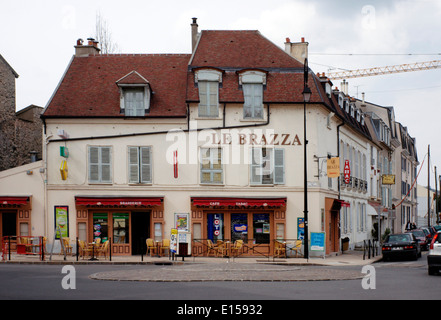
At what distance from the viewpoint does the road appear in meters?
14.8

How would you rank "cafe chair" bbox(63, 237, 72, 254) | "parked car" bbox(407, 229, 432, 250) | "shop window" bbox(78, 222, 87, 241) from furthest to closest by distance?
1. "parked car" bbox(407, 229, 432, 250)
2. "shop window" bbox(78, 222, 87, 241)
3. "cafe chair" bbox(63, 237, 72, 254)

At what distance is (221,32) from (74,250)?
1287 centimetres

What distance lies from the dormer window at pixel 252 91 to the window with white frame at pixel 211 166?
85.9 inches

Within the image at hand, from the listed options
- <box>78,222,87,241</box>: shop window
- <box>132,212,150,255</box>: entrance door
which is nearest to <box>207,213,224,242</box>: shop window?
<box>132,212,150,255</box>: entrance door

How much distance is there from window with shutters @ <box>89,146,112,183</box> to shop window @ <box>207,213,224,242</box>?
504 centimetres

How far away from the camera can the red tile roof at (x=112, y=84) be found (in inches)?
1265

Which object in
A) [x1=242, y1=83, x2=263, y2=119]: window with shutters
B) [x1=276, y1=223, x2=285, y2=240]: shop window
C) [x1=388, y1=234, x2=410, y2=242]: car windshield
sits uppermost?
[x1=242, y1=83, x2=263, y2=119]: window with shutters

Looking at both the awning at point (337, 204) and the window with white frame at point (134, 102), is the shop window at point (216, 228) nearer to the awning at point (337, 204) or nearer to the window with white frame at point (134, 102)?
the window with white frame at point (134, 102)

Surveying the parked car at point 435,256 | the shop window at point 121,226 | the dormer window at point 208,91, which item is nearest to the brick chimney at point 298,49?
the dormer window at point 208,91

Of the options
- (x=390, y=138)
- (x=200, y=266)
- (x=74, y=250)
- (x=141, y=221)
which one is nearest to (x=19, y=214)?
(x=74, y=250)

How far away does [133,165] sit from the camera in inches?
1259

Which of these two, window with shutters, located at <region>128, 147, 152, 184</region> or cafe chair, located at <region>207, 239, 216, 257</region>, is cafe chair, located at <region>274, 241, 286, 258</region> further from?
window with shutters, located at <region>128, 147, 152, 184</region>

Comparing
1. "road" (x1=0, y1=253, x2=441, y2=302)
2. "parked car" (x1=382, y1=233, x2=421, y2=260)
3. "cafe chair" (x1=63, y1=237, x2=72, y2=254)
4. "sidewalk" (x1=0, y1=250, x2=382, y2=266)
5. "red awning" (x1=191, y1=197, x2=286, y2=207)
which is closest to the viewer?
"road" (x1=0, y1=253, x2=441, y2=302)

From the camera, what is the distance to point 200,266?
78.5 ft
